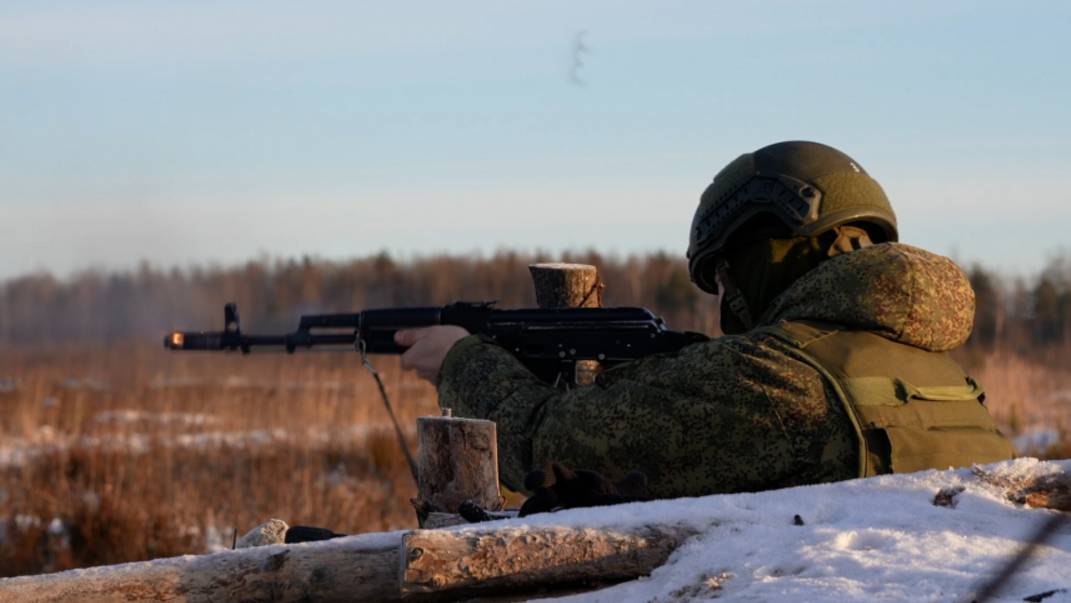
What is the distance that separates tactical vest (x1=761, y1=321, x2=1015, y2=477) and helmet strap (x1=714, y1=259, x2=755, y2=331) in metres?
0.49

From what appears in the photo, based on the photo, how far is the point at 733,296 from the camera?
13.1 feet

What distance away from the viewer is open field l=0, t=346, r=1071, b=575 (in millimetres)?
10484

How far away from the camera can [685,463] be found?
135 inches

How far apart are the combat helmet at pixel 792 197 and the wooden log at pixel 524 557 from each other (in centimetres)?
133

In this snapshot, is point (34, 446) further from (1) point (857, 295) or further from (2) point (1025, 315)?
(2) point (1025, 315)

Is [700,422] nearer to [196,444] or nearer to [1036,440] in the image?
[196,444]

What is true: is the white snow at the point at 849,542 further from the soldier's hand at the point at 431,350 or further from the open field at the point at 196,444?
the open field at the point at 196,444

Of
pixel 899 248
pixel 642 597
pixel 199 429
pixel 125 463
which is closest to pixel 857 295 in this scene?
Answer: pixel 899 248

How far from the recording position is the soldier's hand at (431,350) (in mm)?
4375

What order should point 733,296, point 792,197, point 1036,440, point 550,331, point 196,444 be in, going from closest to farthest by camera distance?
point 792,197 → point 733,296 → point 550,331 → point 196,444 → point 1036,440

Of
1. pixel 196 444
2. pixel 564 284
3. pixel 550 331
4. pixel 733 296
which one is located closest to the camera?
pixel 733 296

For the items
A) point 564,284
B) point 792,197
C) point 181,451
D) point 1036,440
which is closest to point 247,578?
point 792,197

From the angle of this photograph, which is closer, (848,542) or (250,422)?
(848,542)

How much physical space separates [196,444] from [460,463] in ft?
33.6
